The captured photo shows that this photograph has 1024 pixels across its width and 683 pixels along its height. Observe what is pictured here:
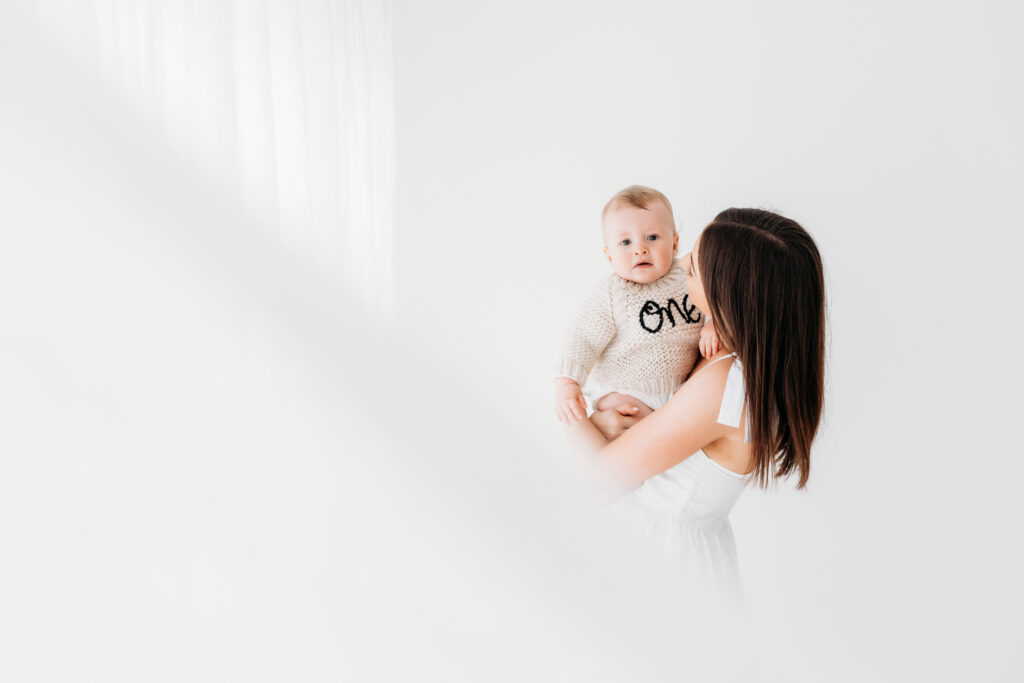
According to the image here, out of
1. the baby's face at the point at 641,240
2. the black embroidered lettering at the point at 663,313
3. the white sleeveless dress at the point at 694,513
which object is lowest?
the white sleeveless dress at the point at 694,513

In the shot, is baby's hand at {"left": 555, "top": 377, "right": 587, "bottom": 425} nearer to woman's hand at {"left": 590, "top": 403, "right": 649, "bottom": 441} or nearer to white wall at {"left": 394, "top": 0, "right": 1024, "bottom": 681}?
woman's hand at {"left": 590, "top": 403, "right": 649, "bottom": 441}

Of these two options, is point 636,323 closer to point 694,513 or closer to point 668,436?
point 668,436

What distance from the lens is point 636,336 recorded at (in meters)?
1.17

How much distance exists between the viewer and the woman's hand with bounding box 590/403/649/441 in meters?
1.19

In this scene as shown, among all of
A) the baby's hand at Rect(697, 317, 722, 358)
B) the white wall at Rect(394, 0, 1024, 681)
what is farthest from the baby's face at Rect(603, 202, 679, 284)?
the white wall at Rect(394, 0, 1024, 681)

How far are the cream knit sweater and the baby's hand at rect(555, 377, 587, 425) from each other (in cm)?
1

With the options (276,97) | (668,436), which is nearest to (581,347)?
(668,436)

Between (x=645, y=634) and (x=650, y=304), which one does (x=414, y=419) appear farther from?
(x=650, y=304)

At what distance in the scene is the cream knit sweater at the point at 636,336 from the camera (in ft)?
3.85

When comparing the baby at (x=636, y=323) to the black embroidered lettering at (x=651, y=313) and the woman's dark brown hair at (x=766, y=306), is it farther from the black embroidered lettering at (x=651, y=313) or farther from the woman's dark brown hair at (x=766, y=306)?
the woman's dark brown hair at (x=766, y=306)

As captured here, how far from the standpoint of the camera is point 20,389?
0.32m

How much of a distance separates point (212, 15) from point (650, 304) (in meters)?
0.77

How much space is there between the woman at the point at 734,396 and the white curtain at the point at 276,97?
1.59 feet

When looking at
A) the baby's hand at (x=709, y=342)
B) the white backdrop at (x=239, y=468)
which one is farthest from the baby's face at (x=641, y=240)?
the white backdrop at (x=239, y=468)
